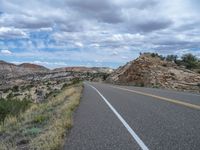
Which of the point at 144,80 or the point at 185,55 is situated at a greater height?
the point at 185,55

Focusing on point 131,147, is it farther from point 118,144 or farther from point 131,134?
point 131,134

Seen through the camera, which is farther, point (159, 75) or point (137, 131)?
point (159, 75)

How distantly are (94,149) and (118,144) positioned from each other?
658mm

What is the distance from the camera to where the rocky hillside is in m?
47.1

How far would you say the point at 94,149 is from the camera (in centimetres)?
754

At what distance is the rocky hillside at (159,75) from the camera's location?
4710 centimetres

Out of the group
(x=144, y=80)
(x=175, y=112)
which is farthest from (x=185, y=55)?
(x=175, y=112)

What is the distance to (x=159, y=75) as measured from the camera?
176 ft

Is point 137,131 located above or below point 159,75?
below

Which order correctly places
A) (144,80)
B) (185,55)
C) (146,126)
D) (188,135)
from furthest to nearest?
(185,55) < (144,80) < (146,126) < (188,135)

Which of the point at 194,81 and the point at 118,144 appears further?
the point at 194,81

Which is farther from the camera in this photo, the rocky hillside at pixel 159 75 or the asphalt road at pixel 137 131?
the rocky hillside at pixel 159 75

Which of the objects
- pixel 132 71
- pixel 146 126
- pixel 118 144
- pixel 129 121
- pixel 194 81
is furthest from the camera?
pixel 132 71

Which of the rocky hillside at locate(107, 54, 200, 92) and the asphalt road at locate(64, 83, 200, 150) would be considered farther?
the rocky hillside at locate(107, 54, 200, 92)
